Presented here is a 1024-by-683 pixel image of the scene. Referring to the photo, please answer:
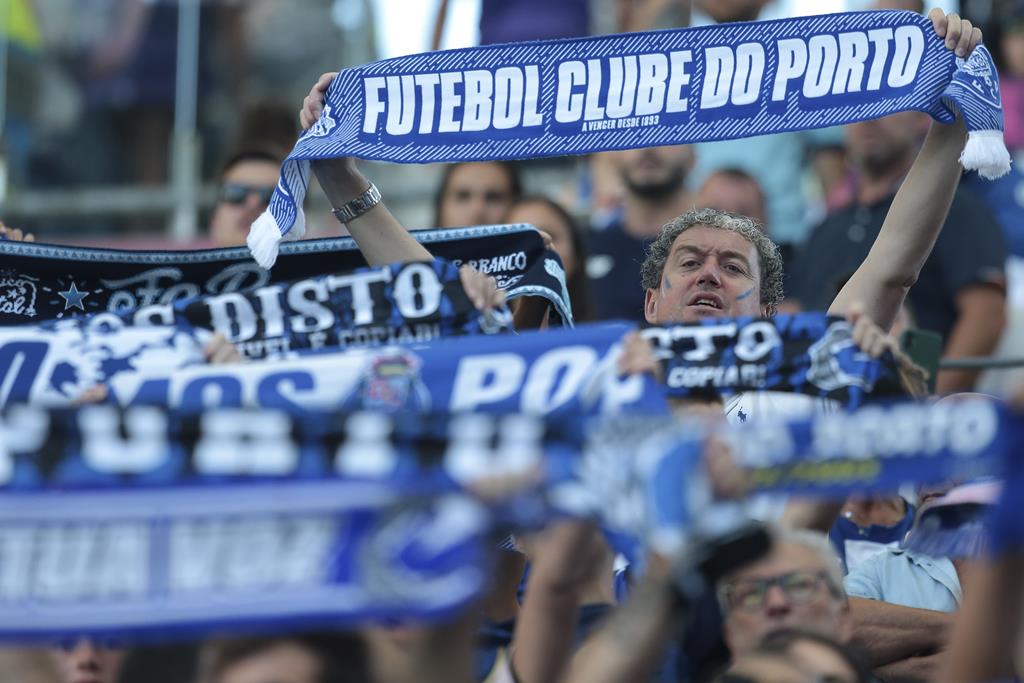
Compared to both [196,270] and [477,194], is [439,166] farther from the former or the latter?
[196,270]

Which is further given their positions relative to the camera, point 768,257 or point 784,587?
point 768,257

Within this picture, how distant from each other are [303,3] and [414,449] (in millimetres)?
6752

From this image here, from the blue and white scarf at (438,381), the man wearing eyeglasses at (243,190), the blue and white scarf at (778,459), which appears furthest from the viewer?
the man wearing eyeglasses at (243,190)

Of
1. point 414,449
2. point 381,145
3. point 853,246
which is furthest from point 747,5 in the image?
point 414,449

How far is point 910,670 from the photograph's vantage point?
4.73 m

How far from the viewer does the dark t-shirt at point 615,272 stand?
725 centimetres

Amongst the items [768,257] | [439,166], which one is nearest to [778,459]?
[768,257]

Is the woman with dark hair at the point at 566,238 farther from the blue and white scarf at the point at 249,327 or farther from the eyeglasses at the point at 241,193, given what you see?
the blue and white scarf at the point at 249,327

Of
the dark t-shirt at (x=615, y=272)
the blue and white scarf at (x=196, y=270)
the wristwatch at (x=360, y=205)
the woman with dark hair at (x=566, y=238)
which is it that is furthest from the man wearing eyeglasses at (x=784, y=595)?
the dark t-shirt at (x=615, y=272)

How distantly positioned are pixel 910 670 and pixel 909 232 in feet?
4.01

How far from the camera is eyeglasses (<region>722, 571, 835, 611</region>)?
4.00 metres

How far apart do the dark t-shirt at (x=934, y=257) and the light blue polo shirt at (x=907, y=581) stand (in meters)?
1.85

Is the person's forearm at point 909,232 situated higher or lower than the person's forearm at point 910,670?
higher

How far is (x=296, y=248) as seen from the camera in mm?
5559
